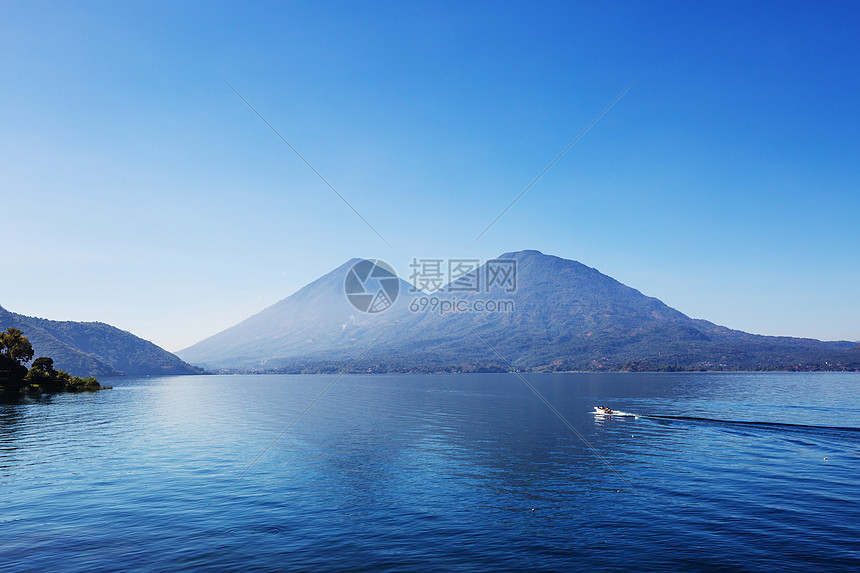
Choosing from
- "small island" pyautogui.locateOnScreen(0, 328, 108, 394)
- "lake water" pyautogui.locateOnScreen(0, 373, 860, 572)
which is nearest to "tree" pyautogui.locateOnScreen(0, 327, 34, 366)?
"small island" pyautogui.locateOnScreen(0, 328, 108, 394)

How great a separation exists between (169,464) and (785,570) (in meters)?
49.6

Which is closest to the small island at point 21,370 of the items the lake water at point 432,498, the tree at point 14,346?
the tree at point 14,346

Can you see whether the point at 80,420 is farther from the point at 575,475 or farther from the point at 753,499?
the point at 753,499

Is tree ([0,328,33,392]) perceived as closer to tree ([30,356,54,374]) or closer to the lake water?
Result: tree ([30,356,54,374])

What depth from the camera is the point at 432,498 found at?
119 ft

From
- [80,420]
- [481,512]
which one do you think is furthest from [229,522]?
[80,420]

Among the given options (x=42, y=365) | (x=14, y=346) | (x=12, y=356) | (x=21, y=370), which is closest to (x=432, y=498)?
(x=14, y=346)

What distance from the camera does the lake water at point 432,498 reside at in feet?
83.1

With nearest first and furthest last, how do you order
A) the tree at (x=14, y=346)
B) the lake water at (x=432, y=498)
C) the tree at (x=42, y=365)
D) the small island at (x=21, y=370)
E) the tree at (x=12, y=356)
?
1. the lake water at (x=432, y=498)
2. the tree at (x=14, y=346)
3. the tree at (x=12, y=356)
4. the small island at (x=21, y=370)
5. the tree at (x=42, y=365)

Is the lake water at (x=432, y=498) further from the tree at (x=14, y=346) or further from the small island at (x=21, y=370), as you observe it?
the small island at (x=21, y=370)

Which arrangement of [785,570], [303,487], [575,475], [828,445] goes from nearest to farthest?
[785,570], [303,487], [575,475], [828,445]

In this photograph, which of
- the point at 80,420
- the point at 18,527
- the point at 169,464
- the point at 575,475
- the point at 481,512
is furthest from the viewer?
the point at 80,420

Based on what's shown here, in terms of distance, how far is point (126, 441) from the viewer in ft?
202

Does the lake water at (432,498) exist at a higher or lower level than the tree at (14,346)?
lower
